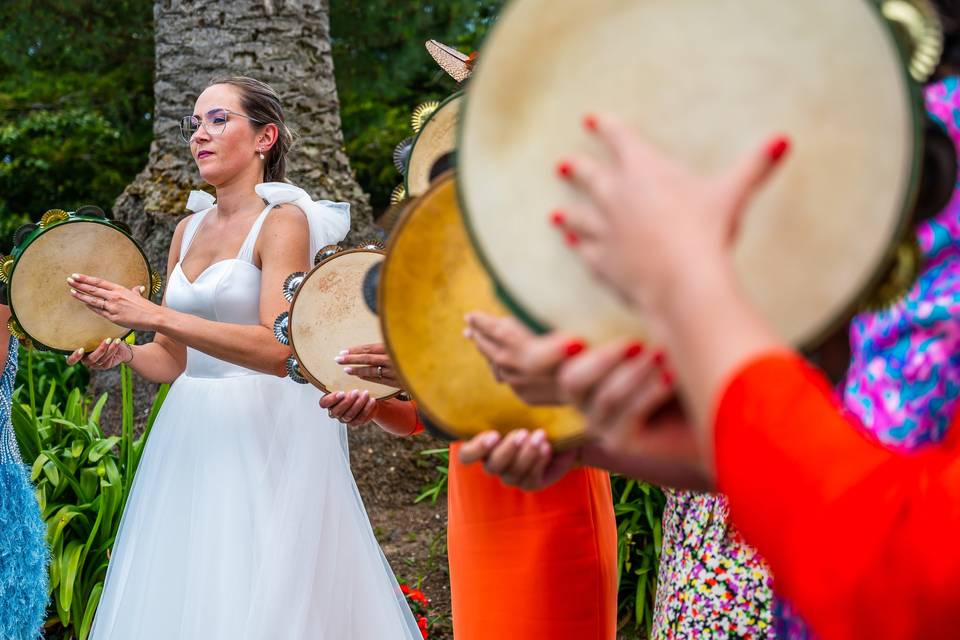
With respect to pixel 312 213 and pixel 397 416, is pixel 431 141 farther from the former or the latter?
pixel 312 213

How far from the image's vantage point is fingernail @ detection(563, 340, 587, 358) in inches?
34.8

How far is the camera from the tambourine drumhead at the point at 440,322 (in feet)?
4.01

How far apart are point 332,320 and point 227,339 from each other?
1.57 feet

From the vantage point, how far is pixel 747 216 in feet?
2.82

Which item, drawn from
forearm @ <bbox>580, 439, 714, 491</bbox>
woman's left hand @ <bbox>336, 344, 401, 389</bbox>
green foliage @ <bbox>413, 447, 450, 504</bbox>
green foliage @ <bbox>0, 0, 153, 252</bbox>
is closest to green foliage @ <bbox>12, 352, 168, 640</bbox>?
green foliage @ <bbox>413, 447, 450, 504</bbox>

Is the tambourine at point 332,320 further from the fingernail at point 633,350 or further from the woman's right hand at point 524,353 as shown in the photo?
the fingernail at point 633,350

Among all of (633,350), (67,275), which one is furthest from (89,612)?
(633,350)

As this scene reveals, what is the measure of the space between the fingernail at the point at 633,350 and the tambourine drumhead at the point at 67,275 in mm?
2789

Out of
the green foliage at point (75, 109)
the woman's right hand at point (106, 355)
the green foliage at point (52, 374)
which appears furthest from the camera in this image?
the green foliage at point (75, 109)

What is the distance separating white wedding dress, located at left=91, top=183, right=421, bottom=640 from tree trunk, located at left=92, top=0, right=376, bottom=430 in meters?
2.15

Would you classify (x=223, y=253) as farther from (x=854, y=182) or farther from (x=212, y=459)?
(x=854, y=182)

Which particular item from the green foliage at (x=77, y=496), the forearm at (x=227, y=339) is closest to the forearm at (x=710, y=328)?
the forearm at (x=227, y=339)

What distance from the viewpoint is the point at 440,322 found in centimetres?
125

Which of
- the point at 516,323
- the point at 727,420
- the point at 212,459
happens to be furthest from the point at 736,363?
the point at 212,459
